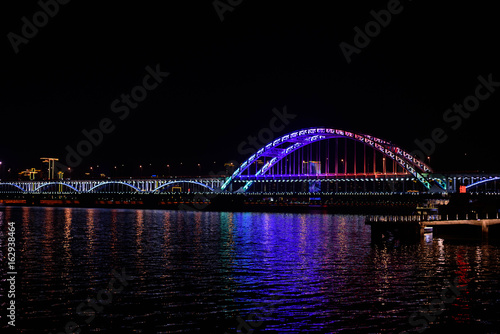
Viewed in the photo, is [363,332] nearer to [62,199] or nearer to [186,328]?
[186,328]

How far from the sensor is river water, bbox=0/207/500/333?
15.3m

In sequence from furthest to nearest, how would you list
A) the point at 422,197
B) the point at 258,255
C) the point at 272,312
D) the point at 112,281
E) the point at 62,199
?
the point at 62,199
the point at 422,197
the point at 258,255
the point at 112,281
the point at 272,312

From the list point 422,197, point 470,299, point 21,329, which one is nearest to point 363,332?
point 470,299

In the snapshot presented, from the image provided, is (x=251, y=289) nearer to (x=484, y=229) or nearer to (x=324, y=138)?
(x=484, y=229)

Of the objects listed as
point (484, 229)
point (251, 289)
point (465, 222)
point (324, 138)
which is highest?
point (324, 138)

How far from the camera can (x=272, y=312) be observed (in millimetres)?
16422

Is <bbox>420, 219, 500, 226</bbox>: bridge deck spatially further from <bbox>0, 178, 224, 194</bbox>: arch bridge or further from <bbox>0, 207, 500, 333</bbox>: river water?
<bbox>0, 178, 224, 194</bbox>: arch bridge

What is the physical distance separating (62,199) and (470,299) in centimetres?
15174

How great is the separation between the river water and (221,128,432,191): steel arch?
57.9 meters

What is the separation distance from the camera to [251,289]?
65.4 feet

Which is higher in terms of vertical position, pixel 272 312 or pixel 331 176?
pixel 331 176

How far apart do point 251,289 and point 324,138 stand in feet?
271

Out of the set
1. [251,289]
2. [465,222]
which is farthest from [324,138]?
[251,289]

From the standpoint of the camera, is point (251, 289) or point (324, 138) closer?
point (251, 289)
